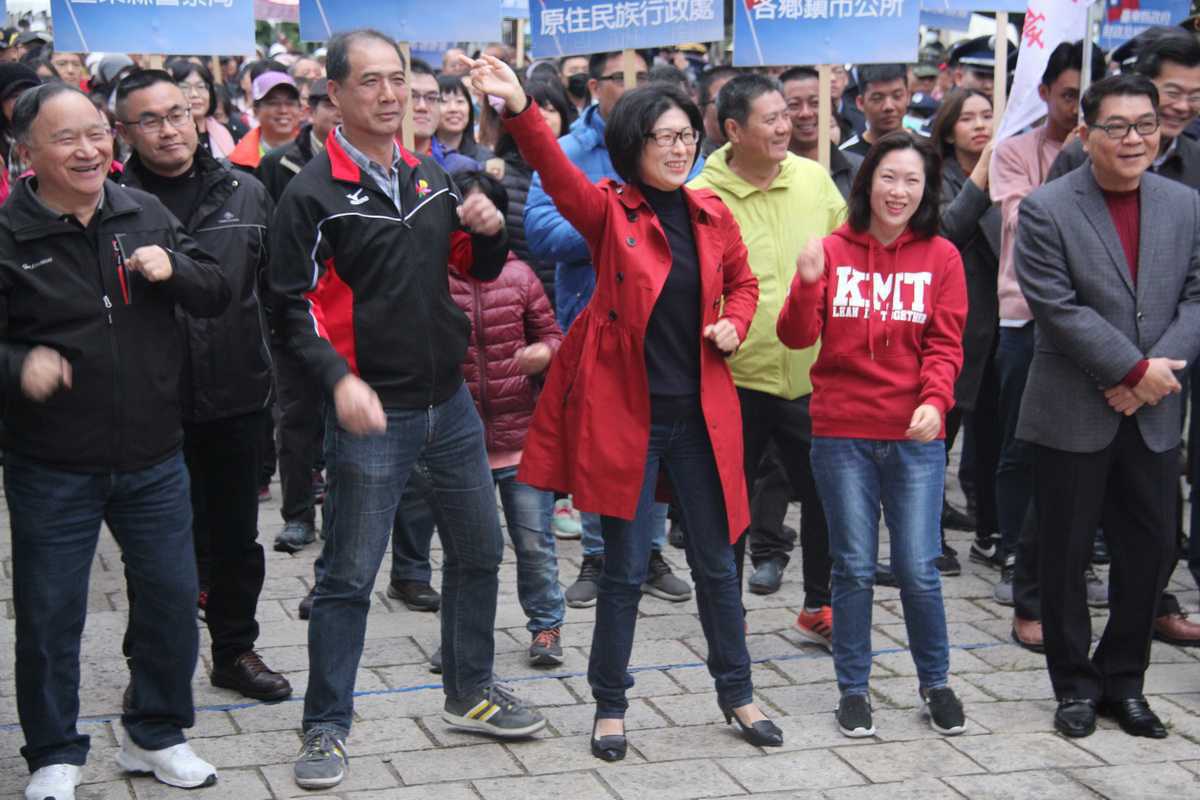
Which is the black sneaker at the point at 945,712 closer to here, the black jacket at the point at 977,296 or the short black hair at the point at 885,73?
the black jacket at the point at 977,296

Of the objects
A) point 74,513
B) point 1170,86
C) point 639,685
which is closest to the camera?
point 74,513

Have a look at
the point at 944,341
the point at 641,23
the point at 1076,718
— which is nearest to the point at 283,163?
the point at 641,23

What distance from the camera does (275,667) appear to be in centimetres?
603

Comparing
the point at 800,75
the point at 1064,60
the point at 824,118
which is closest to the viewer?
the point at 1064,60

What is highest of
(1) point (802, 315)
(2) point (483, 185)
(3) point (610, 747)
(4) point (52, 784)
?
(2) point (483, 185)

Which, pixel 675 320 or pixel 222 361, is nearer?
pixel 675 320

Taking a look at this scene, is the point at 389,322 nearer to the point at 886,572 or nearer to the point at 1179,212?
the point at 1179,212

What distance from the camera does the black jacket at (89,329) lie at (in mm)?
4465

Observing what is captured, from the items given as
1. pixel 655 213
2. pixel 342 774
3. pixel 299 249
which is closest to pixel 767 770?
pixel 342 774

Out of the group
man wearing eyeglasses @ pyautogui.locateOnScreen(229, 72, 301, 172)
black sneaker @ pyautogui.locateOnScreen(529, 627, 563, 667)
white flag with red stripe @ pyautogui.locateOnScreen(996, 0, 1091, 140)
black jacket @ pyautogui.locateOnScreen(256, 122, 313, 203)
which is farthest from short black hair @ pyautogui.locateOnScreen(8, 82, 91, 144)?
man wearing eyeglasses @ pyautogui.locateOnScreen(229, 72, 301, 172)

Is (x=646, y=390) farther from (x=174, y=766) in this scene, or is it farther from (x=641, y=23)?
(x=641, y=23)

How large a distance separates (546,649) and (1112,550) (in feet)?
6.84

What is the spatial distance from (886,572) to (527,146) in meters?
3.13

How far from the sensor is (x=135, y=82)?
5445 millimetres
